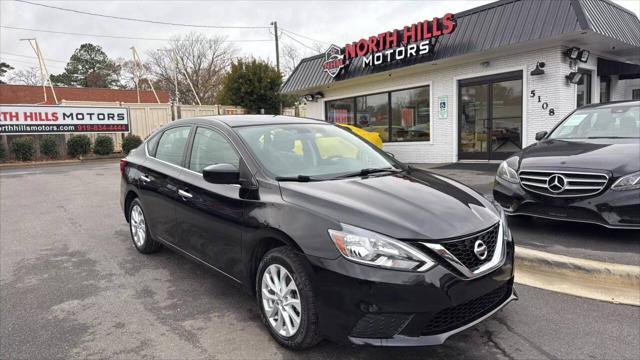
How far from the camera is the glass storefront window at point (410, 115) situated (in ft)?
44.8

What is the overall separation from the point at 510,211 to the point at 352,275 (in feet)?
11.1

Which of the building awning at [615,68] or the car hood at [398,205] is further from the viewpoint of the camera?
the building awning at [615,68]

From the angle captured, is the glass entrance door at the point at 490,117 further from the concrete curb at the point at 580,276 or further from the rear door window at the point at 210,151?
the rear door window at the point at 210,151

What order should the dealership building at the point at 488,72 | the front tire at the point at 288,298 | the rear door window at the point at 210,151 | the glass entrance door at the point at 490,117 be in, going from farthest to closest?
the glass entrance door at the point at 490,117
the dealership building at the point at 488,72
the rear door window at the point at 210,151
the front tire at the point at 288,298

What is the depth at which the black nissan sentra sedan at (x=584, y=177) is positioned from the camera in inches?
175

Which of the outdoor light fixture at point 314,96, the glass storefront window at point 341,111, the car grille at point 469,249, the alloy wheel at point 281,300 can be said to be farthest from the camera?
the outdoor light fixture at point 314,96

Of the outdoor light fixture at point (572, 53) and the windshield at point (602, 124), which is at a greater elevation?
the outdoor light fixture at point (572, 53)

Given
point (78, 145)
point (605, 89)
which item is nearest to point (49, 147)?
point (78, 145)

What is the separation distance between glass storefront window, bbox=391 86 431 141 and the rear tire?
10067 mm

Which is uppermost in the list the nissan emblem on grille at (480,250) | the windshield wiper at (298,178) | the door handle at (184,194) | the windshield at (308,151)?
the windshield at (308,151)

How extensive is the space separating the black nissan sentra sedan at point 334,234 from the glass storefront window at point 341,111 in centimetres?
1263

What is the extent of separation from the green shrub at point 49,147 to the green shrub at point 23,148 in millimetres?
481

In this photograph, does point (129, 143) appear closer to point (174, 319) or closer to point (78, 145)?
point (78, 145)

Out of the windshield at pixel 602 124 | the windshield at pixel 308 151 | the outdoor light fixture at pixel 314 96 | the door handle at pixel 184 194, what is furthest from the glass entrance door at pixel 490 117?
the door handle at pixel 184 194
